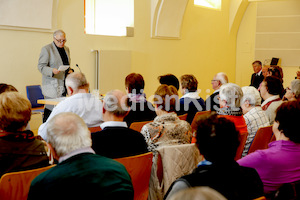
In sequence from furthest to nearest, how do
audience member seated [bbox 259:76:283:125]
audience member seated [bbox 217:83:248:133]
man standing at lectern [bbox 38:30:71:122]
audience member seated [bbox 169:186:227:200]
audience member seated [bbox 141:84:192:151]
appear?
man standing at lectern [bbox 38:30:71:122], audience member seated [bbox 259:76:283:125], audience member seated [bbox 217:83:248:133], audience member seated [bbox 141:84:192:151], audience member seated [bbox 169:186:227:200]

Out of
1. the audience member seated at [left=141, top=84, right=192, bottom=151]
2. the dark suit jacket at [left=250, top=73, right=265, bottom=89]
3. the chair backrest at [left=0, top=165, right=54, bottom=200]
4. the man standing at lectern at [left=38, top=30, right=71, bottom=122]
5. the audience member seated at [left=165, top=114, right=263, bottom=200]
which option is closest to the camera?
the audience member seated at [left=165, top=114, right=263, bottom=200]

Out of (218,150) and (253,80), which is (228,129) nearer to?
(218,150)

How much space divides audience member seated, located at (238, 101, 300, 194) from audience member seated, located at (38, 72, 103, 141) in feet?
5.92

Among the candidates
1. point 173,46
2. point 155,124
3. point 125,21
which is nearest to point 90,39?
point 125,21

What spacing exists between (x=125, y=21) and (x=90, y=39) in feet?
4.05

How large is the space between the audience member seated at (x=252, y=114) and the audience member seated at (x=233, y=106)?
9 cm

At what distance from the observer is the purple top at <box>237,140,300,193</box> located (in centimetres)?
202

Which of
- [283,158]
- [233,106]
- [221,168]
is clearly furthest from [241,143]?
[221,168]

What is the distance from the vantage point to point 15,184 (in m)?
1.78

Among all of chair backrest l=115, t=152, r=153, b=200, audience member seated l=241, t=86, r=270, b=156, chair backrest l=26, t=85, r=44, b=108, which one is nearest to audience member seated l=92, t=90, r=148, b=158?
chair backrest l=115, t=152, r=153, b=200

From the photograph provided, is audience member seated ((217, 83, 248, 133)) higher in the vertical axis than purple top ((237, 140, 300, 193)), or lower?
higher

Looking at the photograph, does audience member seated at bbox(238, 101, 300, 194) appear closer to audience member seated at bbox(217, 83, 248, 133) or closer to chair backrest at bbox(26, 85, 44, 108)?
audience member seated at bbox(217, 83, 248, 133)

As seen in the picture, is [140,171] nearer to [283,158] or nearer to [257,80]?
[283,158]

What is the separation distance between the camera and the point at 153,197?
2.57 m
